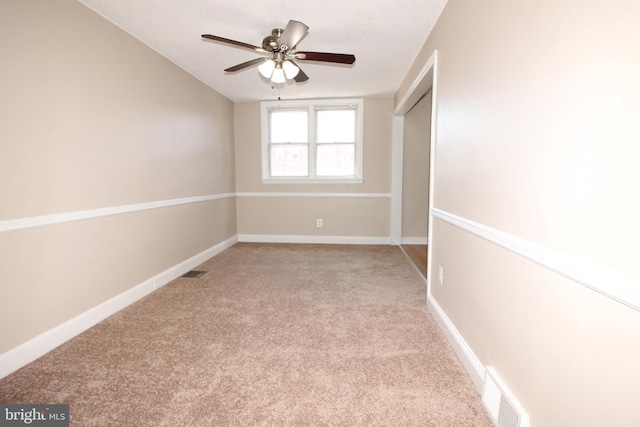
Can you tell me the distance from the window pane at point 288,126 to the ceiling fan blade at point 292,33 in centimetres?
273

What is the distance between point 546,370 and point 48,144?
2.80 metres

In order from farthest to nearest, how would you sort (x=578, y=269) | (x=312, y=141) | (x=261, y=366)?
(x=312, y=141), (x=261, y=366), (x=578, y=269)

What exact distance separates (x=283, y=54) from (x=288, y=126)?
8.77ft

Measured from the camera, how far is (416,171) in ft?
15.6

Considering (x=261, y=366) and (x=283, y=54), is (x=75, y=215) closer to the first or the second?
(x=261, y=366)

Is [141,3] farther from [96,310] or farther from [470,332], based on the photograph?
[470,332]

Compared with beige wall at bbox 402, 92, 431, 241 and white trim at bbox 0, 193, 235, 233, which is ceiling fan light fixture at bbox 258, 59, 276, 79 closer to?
white trim at bbox 0, 193, 235, 233

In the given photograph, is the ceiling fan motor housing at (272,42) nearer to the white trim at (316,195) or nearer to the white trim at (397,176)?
the white trim at (397,176)

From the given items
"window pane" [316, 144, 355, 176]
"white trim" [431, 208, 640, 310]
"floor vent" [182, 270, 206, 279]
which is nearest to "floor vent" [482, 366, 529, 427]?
"white trim" [431, 208, 640, 310]

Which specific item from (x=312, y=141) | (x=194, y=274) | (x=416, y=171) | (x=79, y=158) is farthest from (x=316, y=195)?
(x=79, y=158)

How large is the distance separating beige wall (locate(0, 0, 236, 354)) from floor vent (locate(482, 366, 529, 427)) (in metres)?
2.52

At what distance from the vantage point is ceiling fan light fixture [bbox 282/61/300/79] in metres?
2.46

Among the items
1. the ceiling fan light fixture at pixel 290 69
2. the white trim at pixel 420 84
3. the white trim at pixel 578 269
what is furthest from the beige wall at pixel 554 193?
the ceiling fan light fixture at pixel 290 69

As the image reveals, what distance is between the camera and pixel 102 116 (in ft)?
7.52
